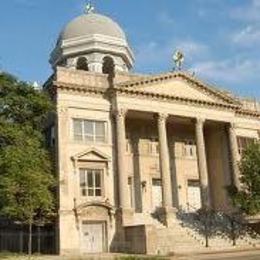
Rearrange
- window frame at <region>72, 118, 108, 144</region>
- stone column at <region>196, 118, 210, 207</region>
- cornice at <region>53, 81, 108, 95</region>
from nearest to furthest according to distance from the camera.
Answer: cornice at <region>53, 81, 108, 95</region>, window frame at <region>72, 118, 108, 144</region>, stone column at <region>196, 118, 210, 207</region>

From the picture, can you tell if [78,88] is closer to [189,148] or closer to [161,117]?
[161,117]

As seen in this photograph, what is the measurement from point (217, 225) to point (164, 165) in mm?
6279

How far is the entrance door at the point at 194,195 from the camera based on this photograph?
159ft

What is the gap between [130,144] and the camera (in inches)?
1831

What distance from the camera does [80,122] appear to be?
1678 inches

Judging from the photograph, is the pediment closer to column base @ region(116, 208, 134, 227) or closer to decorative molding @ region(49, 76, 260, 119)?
column base @ region(116, 208, 134, 227)

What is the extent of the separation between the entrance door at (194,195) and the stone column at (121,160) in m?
8.50

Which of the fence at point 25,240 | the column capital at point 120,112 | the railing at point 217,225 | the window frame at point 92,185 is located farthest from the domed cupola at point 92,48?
the fence at point 25,240

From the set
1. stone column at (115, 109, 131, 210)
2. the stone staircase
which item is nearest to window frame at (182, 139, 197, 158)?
the stone staircase

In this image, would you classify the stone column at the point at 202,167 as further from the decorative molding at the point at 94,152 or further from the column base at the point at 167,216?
the decorative molding at the point at 94,152

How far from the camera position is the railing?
→ 135 ft

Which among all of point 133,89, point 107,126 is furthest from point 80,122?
point 133,89

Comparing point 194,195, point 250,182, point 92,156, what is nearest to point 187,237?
point 250,182

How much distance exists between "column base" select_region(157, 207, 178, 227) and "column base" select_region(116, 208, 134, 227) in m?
2.45
